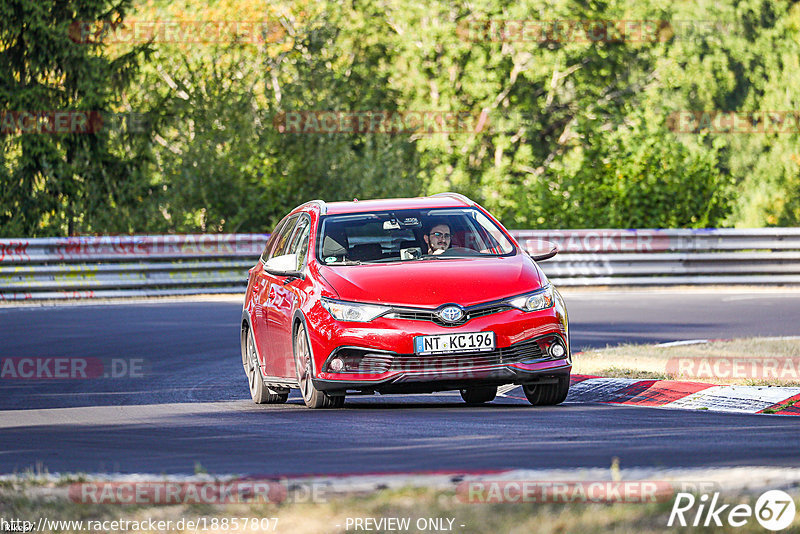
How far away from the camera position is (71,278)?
24578 mm

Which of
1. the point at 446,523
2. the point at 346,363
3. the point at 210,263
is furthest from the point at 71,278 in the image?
the point at 446,523

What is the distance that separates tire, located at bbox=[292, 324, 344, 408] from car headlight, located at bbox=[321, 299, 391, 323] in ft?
1.12

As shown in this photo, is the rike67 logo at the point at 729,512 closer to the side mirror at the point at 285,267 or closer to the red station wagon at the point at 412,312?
the red station wagon at the point at 412,312

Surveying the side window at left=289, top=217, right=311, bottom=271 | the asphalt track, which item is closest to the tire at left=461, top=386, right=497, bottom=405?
the asphalt track

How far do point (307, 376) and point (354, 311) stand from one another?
28.6 inches

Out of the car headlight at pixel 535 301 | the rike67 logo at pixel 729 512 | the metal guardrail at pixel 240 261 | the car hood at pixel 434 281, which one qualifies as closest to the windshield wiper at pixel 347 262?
the car hood at pixel 434 281

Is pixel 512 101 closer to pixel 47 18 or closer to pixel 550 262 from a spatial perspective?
pixel 47 18

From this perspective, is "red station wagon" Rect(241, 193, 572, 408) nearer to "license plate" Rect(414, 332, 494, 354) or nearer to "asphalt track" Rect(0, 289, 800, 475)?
"license plate" Rect(414, 332, 494, 354)

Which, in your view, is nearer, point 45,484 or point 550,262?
point 45,484

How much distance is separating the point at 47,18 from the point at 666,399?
2467cm

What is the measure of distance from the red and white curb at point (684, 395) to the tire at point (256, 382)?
7.75ft

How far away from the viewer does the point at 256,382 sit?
1227 cm

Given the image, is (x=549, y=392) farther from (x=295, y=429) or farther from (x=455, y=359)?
(x=295, y=429)

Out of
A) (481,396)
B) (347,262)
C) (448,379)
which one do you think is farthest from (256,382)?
(448,379)
